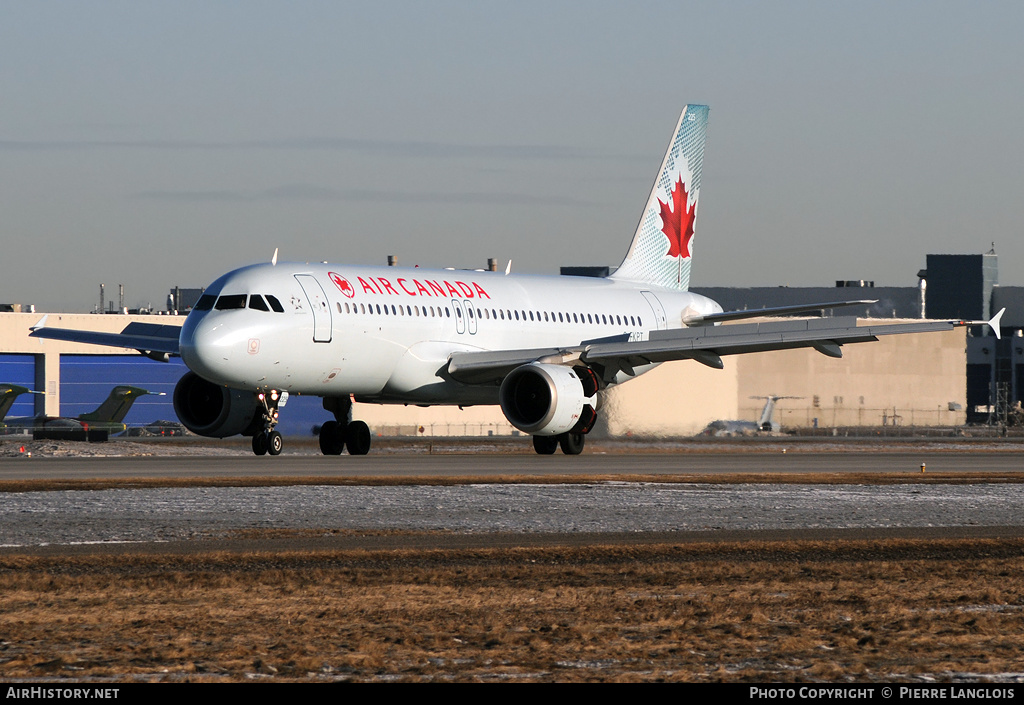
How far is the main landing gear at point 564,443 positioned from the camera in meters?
36.6

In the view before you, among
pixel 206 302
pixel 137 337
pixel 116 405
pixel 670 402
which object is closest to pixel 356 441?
pixel 137 337

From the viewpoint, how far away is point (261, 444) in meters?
33.3

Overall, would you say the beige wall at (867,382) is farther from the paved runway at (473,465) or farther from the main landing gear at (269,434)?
the main landing gear at (269,434)

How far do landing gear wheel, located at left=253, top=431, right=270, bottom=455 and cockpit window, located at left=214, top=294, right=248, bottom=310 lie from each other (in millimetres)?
3466

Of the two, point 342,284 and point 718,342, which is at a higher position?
point 342,284

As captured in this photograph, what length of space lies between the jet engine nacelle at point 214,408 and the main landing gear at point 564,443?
7049 mm

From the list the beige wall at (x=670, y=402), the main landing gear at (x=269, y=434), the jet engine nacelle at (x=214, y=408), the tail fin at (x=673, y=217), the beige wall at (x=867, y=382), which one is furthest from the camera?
the beige wall at (x=867, y=382)

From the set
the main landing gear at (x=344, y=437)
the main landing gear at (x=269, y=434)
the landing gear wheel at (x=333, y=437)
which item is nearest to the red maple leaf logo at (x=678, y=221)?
the main landing gear at (x=344, y=437)

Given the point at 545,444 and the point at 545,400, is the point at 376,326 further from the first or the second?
the point at 545,444

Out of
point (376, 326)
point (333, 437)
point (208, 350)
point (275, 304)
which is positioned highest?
point (275, 304)

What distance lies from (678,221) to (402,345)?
15770 mm

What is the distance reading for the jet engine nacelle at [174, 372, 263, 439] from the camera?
114 ft

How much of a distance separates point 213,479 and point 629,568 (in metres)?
13.4
